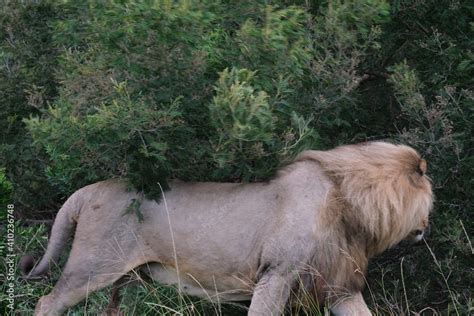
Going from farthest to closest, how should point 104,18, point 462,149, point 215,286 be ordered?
point 462,149, point 215,286, point 104,18

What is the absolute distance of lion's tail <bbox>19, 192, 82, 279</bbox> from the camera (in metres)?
5.05

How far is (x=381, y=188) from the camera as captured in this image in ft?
15.3

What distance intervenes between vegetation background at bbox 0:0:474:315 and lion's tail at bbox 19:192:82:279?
0.24 metres

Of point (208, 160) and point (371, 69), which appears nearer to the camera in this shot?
point (208, 160)

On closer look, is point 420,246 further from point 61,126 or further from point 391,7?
point 61,126

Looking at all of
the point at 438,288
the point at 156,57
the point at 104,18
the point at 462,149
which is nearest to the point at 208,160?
the point at 156,57

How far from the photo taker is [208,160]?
4949mm

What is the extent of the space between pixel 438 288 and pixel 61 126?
10.2 ft

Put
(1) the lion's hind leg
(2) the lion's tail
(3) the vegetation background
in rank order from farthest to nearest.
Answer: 1. (2) the lion's tail
2. (1) the lion's hind leg
3. (3) the vegetation background

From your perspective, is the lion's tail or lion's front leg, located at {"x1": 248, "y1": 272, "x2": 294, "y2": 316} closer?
lion's front leg, located at {"x1": 248, "y1": 272, "x2": 294, "y2": 316}

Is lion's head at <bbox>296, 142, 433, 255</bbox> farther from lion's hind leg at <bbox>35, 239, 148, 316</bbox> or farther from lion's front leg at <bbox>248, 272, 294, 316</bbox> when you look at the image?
lion's hind leg at <bbox>35, 239, 148, 316</bbox>

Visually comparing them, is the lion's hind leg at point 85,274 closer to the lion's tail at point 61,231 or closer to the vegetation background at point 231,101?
the lion's tail at point 61,231

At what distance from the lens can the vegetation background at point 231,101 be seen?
4520 millimetres

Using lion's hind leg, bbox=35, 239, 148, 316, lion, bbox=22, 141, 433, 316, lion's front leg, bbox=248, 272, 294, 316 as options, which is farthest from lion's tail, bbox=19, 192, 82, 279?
lion's front leg, bbox=248, 272, 294, 316
